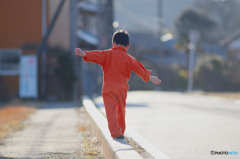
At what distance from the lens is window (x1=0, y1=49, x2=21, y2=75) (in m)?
20.0

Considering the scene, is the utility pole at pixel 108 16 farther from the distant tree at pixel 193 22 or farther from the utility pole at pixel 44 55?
the distant tree at pixel 193 22

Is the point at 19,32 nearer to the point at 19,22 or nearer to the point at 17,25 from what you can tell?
the point at 17,25

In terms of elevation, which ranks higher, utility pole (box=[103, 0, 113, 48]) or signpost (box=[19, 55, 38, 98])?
utility pole (box=[103, 0, 113, 48])

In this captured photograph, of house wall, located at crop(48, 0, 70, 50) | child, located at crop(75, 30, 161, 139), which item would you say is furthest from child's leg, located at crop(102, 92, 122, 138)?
house wall, located at crop(48, 0, 70, 50)

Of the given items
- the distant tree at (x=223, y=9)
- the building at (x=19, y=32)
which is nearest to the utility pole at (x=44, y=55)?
the building at (x=19, y=32)

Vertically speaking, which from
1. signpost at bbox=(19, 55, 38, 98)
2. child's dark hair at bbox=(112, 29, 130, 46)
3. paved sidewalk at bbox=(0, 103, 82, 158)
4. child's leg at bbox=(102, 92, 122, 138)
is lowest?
signpost at bbox=(19, 55, 38, 98)

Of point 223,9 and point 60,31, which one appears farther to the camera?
point 223,9

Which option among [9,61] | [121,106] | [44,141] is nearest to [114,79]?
[121,106]

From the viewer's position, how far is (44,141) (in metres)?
6.59

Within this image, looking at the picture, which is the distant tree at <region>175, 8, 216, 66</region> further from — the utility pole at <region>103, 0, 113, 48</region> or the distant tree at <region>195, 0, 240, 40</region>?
the utility pole at <region>103, 0, 113, 48</region>

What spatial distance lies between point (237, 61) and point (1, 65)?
17477 millimetres

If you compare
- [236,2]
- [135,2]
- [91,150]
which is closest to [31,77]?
[91,150]

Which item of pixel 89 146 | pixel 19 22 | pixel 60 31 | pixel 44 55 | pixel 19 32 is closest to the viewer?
pixel 89 146

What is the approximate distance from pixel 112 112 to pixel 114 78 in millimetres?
425
